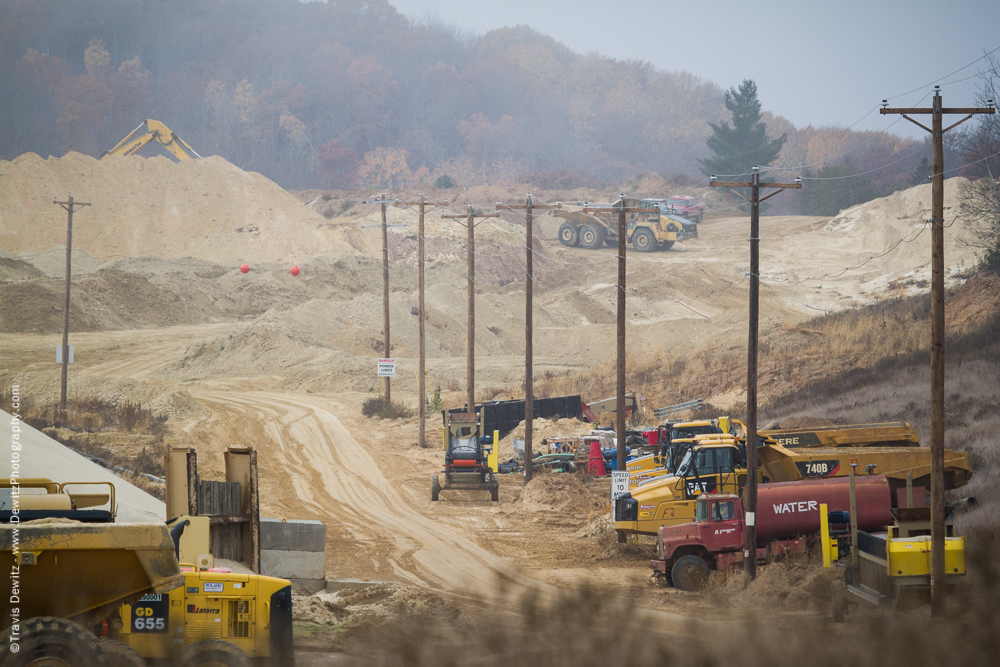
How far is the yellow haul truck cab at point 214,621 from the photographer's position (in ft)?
28.5

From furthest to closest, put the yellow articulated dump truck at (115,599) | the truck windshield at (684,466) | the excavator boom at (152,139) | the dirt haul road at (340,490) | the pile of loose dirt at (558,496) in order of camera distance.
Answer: the excavator boom at (152,139) → the pile of loose dirt at (558,496) → the truck windshield at (684,466) → the dirt haul road at (340,490) → the yellow articulated dump truck at (115,599)

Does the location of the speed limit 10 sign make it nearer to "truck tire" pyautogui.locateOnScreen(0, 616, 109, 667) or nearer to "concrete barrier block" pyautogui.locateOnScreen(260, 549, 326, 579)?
"concrete barrier block" pyautogui.locateOnScreen(260, 549, 326, 579)

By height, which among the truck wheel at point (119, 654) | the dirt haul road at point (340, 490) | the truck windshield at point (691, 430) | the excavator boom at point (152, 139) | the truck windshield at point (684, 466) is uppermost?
the excavator boom at point (152, 139)

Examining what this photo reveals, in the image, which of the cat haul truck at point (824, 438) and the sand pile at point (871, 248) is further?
the sand pile at point (871, 248)

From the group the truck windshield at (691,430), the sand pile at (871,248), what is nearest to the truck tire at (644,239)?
Answer: the sand pile at (871,248)

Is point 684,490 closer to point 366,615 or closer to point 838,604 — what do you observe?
point 838,604

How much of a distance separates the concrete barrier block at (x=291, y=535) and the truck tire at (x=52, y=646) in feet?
26.4

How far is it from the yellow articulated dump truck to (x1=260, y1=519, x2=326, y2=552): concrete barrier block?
599 centimetres

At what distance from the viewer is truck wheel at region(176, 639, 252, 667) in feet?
27.7

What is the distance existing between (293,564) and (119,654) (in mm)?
7834

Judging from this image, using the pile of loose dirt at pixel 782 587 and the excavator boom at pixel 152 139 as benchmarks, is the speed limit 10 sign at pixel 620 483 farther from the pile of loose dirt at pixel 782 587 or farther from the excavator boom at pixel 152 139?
the excavator boom at pixel 152 139

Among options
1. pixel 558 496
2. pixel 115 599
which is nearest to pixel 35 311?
pixel 558 496

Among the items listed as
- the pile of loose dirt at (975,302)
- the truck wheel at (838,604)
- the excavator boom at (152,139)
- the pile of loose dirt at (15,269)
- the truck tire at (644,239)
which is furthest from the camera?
the excavator boom at (152,139)

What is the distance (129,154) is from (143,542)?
74420mm
